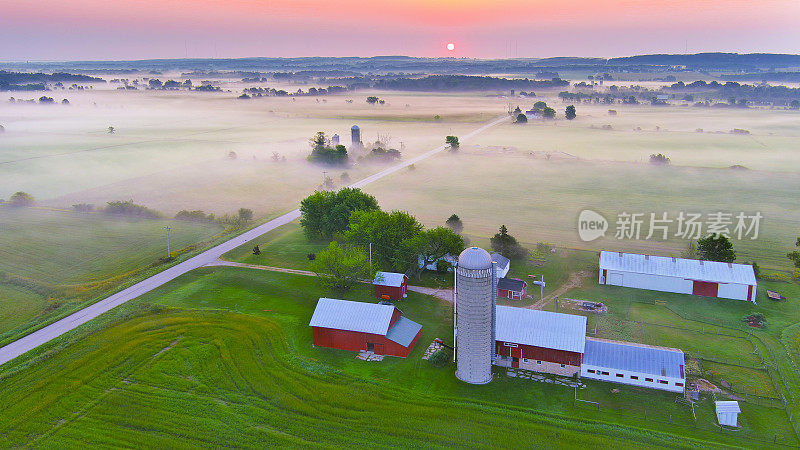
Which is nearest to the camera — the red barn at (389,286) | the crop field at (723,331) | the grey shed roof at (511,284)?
the crop field at (723,331)

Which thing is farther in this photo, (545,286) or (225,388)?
(545,286)

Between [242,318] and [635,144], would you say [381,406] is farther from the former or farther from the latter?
[635,144]

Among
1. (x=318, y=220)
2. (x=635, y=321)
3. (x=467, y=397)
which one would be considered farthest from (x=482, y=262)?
(x=318, y=220)

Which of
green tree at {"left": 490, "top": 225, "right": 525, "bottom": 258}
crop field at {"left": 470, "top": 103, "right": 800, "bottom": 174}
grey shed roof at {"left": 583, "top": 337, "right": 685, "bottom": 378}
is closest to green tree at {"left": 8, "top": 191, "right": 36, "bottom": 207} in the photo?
green tree at {"left": 490, "top": 225, "right": 525, "bottom": 258}

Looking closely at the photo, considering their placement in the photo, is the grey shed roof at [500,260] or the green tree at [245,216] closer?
the grey shed roof at [500,260]

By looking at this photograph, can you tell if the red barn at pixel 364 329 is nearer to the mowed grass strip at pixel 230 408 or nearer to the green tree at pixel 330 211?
the mowed grass strip at pixel 230 408

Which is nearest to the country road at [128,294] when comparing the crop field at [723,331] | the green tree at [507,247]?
the green tree at [507,247]

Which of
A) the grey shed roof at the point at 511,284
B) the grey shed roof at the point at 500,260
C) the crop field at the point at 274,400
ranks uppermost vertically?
the grey shed roof at the point at 500,260
